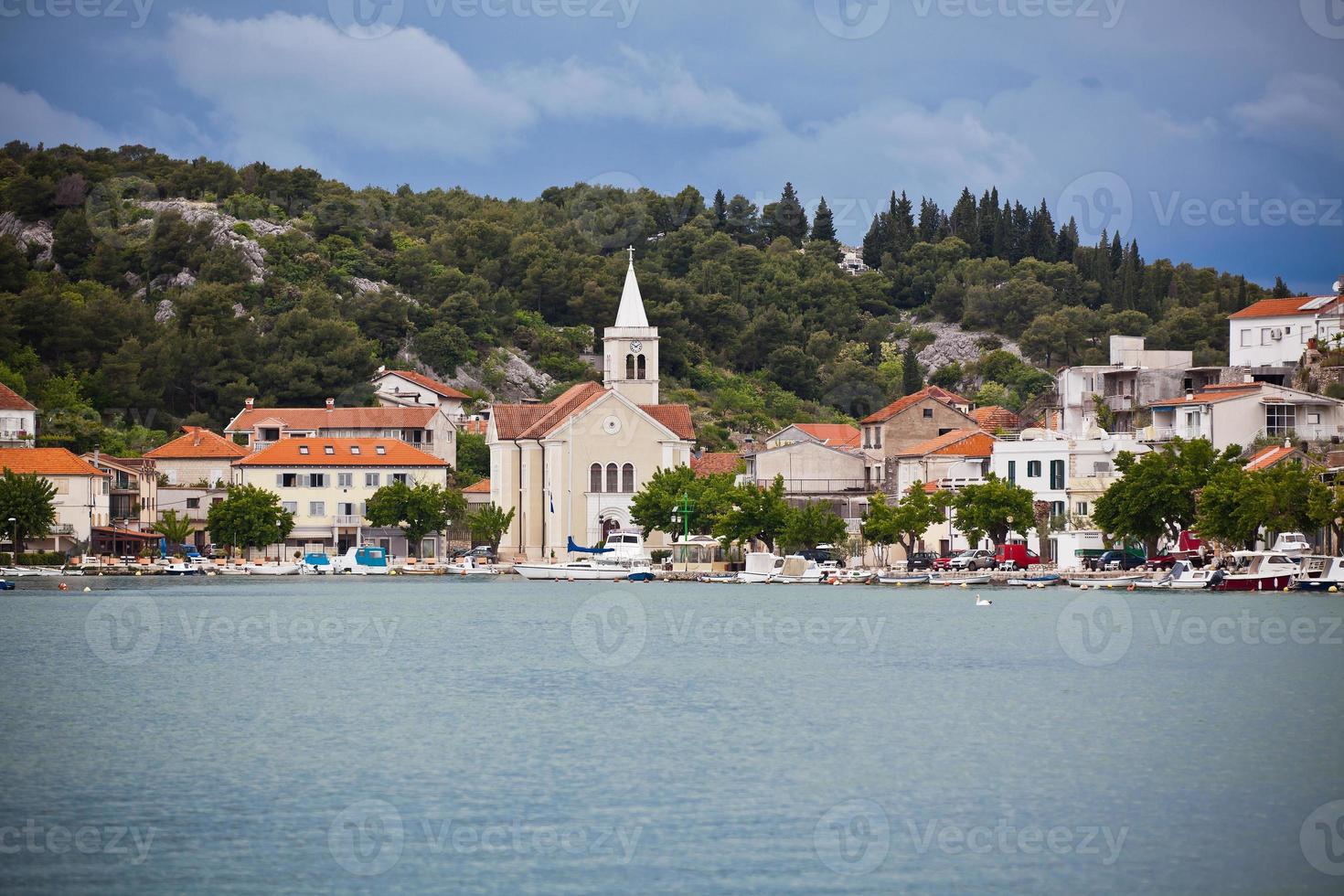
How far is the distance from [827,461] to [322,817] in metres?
70.8

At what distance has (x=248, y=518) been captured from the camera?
89.9 meters

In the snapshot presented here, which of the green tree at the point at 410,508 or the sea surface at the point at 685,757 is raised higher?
the green tree at the point at 410,508

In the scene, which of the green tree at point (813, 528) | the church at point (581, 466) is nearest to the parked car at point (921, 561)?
the green tree at point (813, 528)

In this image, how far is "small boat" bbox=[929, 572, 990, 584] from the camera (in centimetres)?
7112

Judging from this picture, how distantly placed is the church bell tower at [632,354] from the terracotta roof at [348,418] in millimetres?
11417

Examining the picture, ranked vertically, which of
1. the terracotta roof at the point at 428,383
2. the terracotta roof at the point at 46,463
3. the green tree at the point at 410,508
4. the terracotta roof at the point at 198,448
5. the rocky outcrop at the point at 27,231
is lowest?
the green tree at the point at 410,508

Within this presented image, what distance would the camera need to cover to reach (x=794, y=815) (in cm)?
2400

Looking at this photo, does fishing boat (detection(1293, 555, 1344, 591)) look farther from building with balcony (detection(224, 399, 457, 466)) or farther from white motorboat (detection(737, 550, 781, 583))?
building with balcony (detection(224, 399, 457, 466))

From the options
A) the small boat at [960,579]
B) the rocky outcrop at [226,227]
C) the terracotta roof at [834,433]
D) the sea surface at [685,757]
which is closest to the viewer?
the sea surface at [685,757]

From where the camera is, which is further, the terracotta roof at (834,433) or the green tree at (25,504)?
the terracotta roof at (834,433)

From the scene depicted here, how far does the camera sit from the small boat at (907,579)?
238ft

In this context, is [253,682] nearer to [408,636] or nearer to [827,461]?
[408,636]

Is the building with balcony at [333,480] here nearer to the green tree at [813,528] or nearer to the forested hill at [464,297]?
the forested hill at [464,297]

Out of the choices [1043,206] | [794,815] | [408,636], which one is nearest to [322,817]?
[794,815]
